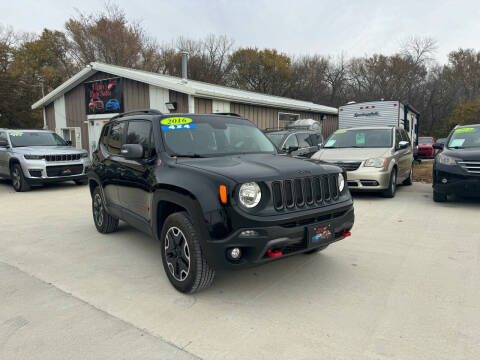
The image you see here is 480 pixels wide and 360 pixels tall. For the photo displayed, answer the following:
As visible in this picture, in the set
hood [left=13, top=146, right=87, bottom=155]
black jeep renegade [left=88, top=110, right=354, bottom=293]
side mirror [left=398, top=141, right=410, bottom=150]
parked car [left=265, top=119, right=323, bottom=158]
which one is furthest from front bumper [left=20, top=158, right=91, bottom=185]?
side mirror [left=398, top=141, right=410, bottom=150]

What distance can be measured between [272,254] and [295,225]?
0.33 meters

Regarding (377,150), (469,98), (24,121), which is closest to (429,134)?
(469,98)

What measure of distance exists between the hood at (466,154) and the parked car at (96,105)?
13748 millimetres

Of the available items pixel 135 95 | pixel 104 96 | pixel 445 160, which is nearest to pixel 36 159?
pixel 135 95

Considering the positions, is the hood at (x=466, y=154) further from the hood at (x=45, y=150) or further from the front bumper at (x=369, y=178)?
the hood at (x=45, y=150)

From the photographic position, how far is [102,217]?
542cm

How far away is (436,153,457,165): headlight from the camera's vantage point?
22.5 ft

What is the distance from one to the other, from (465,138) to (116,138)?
23.2 ft

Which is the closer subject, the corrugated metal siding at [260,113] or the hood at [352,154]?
the hood at [352,154]

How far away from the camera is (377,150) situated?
26.6 ft

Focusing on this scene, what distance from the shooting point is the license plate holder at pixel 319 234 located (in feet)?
10.3

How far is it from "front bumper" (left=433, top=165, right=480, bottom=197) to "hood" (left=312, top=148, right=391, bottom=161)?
119 cm

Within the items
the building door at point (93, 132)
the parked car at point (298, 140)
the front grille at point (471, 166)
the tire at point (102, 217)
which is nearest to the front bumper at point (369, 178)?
the front grille at point (471, 166)

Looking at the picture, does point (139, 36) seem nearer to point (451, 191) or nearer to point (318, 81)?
point (318, 81)
